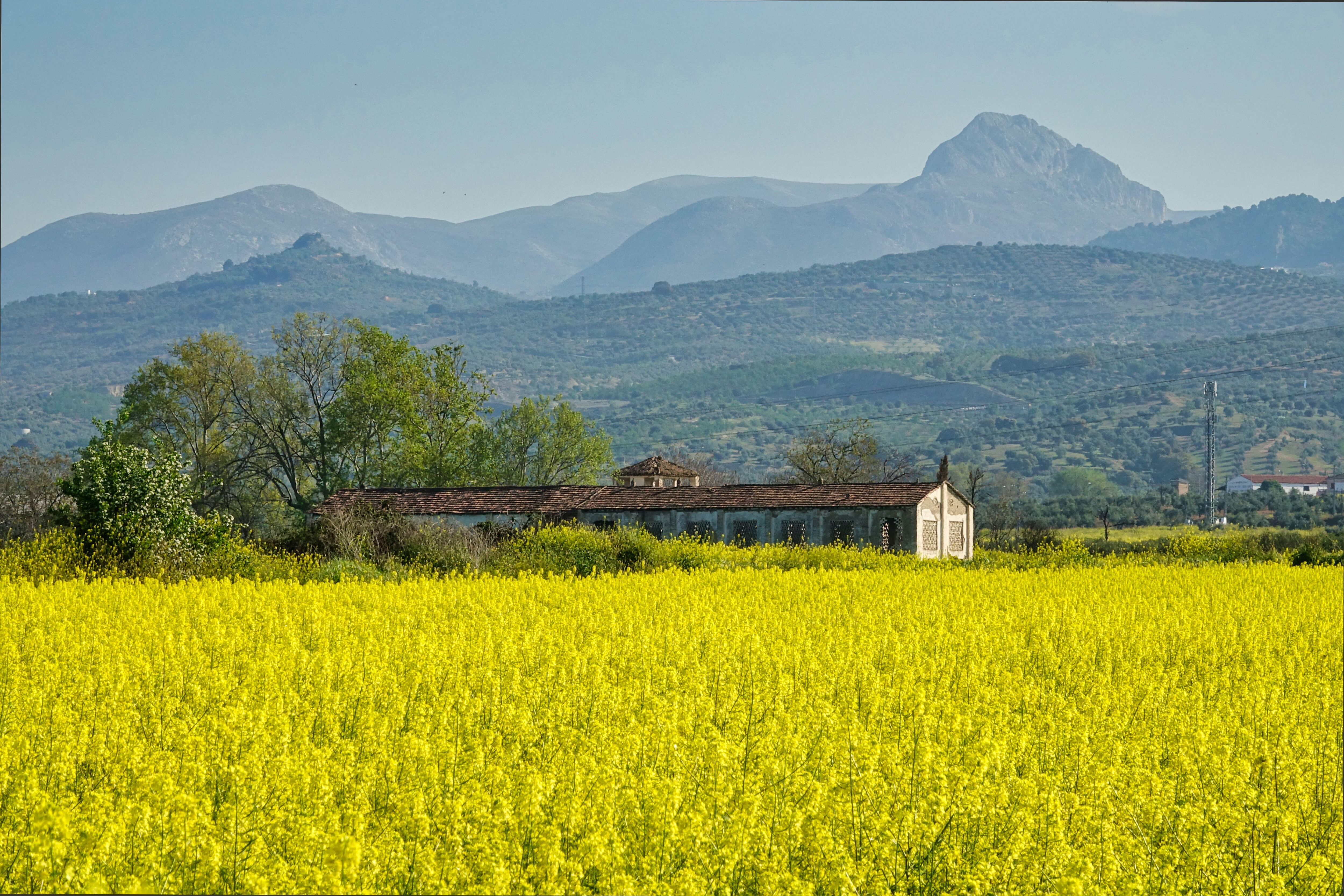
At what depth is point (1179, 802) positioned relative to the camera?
903 centimetres

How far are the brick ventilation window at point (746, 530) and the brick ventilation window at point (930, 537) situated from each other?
5320 millimetres

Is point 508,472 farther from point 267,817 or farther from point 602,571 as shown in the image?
point 267,817

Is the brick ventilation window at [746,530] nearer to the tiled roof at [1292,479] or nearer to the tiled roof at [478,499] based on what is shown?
the tiled roof at [478,499]

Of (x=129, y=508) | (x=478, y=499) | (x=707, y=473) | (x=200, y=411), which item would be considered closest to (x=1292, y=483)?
(x=707, y=473)

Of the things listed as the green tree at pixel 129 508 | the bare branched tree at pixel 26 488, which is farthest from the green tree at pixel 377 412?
the green tree at pixel 129 508

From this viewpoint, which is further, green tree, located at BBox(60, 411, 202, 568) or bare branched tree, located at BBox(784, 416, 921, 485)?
bare branched tree, located at BBox(784, 416, 921, 485)

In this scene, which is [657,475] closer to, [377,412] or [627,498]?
[627,498]

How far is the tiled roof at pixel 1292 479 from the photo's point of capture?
138m

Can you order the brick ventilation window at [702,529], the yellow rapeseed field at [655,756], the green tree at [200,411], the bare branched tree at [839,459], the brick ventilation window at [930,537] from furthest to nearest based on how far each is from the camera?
the bare branched tree at [839,459]
the green tree at [200,411]
the brick ventilation window at [702,529]
the brick ventilation window at [930,537]
the yellow rapeseed field at [655,756]

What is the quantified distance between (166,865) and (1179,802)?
20.4 ft

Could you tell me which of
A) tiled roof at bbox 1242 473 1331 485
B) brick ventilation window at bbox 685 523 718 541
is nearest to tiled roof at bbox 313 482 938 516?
brick ventilation window at bbox 685 523 718 541

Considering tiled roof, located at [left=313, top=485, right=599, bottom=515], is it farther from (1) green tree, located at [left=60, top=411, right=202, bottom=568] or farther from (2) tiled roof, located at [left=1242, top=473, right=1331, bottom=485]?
(2) tiled roof, located at [left=1242, top=473, right=1331, bottom=485]

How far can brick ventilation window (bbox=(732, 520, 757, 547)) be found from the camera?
44.7 meters

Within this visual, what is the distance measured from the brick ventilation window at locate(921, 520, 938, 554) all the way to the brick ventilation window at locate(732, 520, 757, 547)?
532 centimetres
